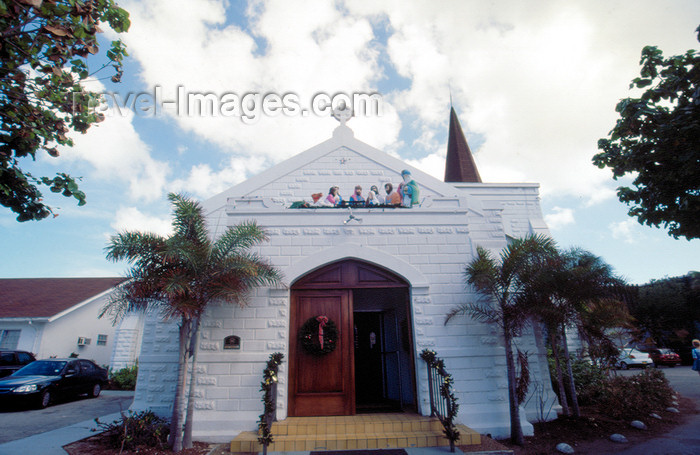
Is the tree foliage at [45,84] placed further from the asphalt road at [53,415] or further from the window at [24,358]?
the window at [24,358]

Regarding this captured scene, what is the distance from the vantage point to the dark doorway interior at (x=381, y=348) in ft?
29.8

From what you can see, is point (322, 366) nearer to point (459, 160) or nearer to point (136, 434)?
point (136, 434)

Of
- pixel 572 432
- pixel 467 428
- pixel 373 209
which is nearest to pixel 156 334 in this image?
pixel 373 209

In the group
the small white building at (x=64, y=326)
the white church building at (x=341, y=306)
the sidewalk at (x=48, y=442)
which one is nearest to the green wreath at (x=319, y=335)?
the white church building at (x=341, y=306)

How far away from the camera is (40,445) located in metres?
6.44

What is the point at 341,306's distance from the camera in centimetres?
798

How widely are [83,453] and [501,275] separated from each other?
26.5 ft

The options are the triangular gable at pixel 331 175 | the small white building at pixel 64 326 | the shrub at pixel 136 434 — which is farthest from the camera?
the small white building at pixel 64 326

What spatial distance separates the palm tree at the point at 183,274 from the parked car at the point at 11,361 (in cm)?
1085

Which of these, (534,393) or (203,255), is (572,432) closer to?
(534,393)

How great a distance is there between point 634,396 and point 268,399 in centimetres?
881

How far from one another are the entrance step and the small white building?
12014 mm

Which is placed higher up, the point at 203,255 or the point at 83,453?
the point at 203,255

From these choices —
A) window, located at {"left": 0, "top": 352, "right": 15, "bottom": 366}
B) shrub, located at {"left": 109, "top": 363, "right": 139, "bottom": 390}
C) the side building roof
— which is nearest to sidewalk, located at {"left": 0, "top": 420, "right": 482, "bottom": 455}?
shrub, located at {"left": 109, "top": 363, "right": 139, "bottom": 390}
